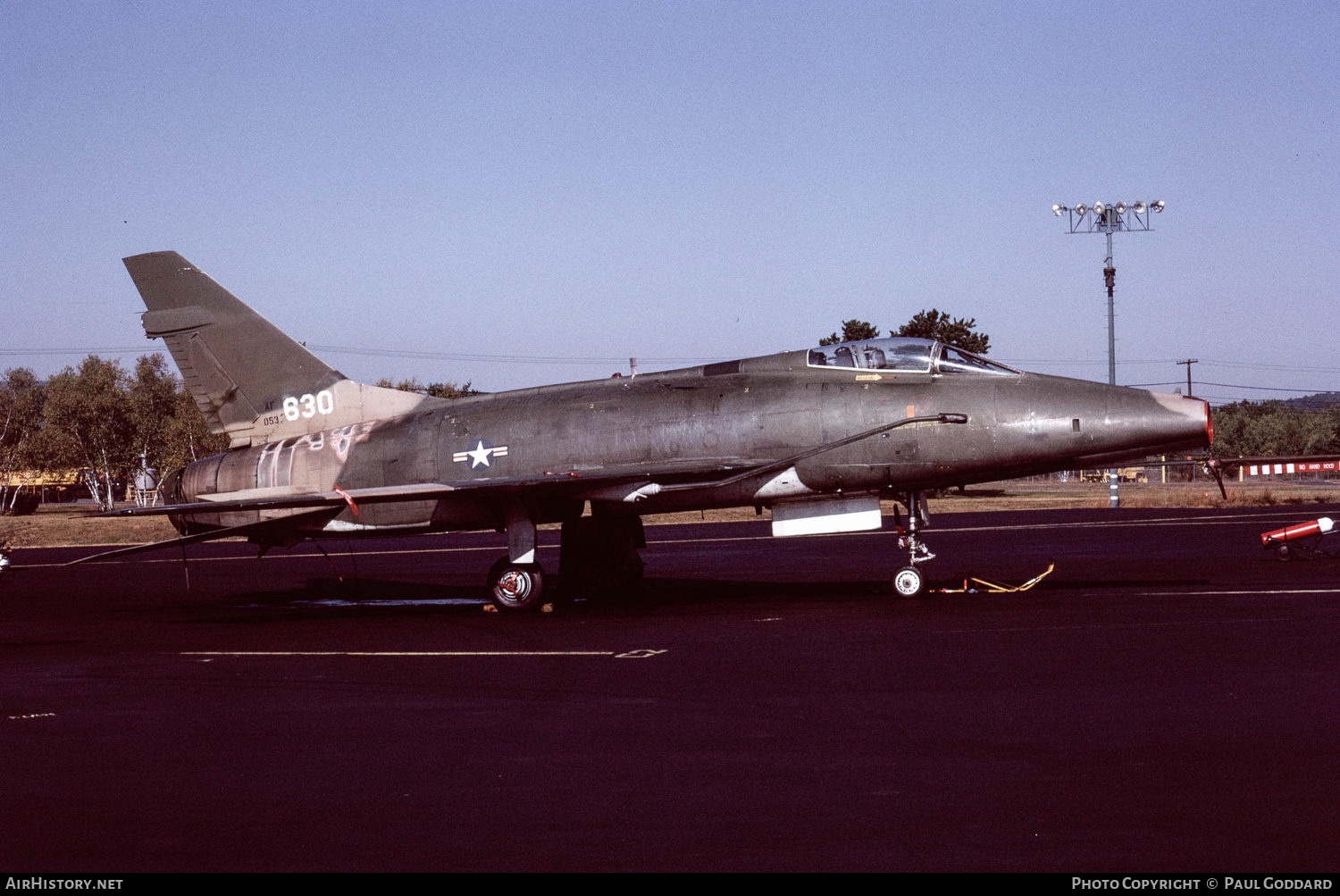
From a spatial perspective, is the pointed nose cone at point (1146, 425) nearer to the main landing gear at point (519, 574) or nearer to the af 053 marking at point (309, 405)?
Answer: the main landing gear at point (519, 574)

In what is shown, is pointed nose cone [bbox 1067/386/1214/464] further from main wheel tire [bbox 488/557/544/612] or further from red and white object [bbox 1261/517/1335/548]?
main wheel tire [bbox 488/557/544/612]

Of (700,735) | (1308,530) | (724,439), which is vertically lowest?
(700,735)

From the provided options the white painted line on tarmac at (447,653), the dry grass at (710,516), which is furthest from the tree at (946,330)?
the white painted line on tarmac at (447,653)

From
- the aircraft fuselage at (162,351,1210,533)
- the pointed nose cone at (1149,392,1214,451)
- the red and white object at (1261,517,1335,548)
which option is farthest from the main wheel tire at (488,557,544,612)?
the red and white object at (1261,517,1335,548)

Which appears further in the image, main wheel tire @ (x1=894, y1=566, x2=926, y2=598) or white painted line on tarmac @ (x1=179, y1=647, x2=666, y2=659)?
main wheel tire @ (x1=894, y1=566, x2=926, y2=598)

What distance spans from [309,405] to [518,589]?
16.8 feet

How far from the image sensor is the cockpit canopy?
16.0 m

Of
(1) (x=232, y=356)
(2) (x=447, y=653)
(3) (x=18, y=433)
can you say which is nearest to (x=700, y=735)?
(2) (x=447, y=653)

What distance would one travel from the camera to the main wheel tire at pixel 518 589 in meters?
16.7

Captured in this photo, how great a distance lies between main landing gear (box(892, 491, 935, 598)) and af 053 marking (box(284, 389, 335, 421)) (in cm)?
891

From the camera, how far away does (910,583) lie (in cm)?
1623

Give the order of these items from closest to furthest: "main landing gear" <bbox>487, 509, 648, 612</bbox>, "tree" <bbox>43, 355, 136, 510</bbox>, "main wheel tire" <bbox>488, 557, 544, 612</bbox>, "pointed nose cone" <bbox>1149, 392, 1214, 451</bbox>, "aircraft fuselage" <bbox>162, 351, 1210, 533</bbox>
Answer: "pointed nose cone" <bbox>1149, 392, 1214, 451</bbox>, "aircraft fuselage" <bbox>162, 351, 1210, 533</bbox>, "main wheel tire" <bbox>488, 557, 544, 612</bbox>, "main landing gear" <bbox>487, 509, 648, 612</bbox>, "tree" <bbox>43, 355, 136, 510</bbox>

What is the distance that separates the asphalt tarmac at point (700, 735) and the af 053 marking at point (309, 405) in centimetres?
336

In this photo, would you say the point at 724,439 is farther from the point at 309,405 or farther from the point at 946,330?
the point at 946,330
